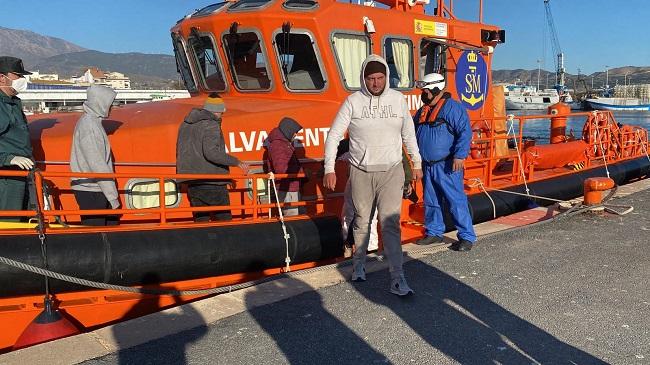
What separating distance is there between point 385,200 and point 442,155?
4.66ft

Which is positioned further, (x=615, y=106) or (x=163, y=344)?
(x=615, y=106)

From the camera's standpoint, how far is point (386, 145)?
347 centimetres

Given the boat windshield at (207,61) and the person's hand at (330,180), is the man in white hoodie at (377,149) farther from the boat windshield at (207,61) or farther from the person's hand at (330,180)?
the boat windshield at (207,61)

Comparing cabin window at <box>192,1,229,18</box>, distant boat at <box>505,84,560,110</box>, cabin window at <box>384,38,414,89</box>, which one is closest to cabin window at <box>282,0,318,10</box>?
cabin window at <box>192,1,229,18</box>

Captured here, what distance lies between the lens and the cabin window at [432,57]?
617 cm

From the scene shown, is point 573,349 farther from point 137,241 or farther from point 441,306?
point 137,241

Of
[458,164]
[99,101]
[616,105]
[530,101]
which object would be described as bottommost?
[616,105]

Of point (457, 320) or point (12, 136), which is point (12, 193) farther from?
point (457, 320)

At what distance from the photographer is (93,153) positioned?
3.76 metres

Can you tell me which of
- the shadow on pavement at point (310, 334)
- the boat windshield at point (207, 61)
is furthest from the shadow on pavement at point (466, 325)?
the boat windshield at point (207, 61)

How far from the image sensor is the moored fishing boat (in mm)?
3545

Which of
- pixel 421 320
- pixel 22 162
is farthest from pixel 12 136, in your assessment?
pixel 421 320

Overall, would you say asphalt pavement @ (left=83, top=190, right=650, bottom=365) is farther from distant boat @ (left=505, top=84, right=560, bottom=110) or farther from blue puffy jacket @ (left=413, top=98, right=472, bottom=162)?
distant boat @ (left=505, top=84, right=560, bottom=110)

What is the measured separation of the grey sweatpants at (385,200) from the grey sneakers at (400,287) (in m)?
0.03
